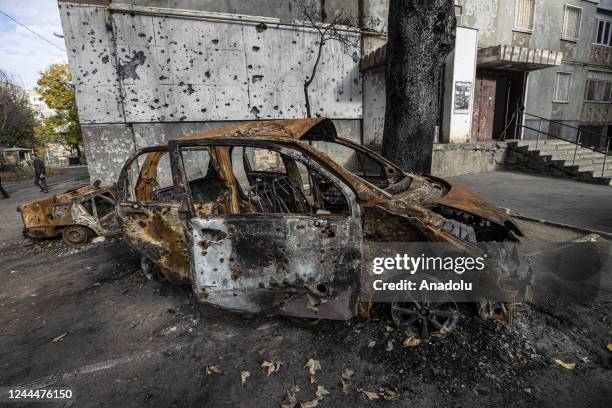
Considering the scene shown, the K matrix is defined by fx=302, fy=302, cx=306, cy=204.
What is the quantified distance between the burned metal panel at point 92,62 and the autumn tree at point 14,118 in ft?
69.6

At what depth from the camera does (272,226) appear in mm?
2449

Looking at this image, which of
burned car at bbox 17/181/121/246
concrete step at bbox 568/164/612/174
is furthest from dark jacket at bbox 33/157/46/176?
concrete step at bbox 568/164/612/174

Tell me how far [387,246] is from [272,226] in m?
0.94

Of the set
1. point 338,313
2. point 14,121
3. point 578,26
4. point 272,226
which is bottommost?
point 338,313

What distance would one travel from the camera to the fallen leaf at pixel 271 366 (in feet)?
7.74

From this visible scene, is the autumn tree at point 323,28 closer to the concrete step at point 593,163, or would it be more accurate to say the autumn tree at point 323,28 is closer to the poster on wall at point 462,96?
the poster on wall at point 462,96

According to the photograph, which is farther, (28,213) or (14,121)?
(14,121)

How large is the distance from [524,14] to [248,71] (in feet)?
43.5

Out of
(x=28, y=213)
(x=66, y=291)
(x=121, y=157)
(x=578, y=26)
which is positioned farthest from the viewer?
(x=578, y=26)

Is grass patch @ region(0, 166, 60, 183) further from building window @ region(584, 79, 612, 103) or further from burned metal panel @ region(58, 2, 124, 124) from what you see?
building window @ region(584, 79, 612, 103)

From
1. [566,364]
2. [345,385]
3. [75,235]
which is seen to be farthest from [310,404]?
[75,235]

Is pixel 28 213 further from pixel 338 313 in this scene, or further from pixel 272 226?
pixel 338 313

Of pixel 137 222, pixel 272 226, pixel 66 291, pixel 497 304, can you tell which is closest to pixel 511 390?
pixel 497 304

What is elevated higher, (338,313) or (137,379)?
(338,313)
